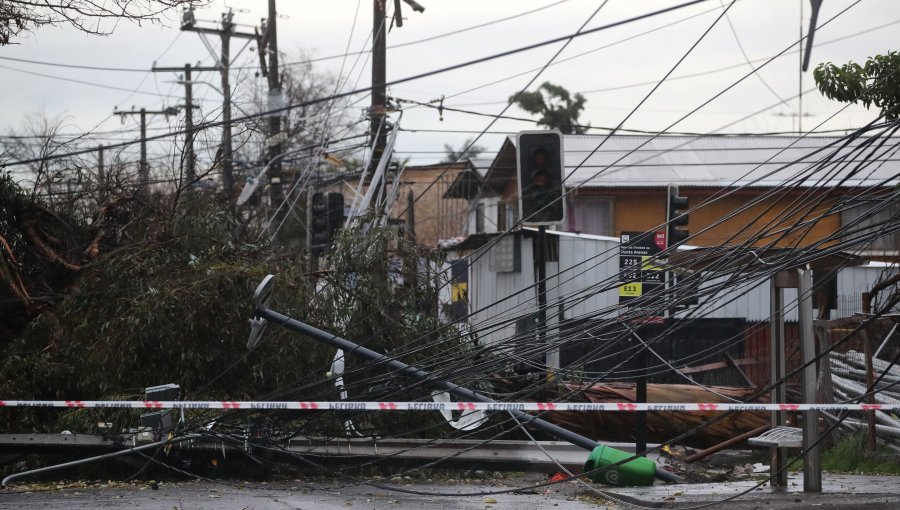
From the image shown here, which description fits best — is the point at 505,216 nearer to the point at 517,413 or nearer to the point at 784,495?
the point at 517,413

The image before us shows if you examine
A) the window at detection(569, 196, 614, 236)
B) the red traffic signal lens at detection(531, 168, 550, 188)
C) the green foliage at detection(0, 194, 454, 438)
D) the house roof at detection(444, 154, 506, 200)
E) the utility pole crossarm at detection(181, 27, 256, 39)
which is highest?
the utility pole crossarm at detection(181, 27, 256, 39)

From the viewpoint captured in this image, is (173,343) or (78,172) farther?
(78,172)

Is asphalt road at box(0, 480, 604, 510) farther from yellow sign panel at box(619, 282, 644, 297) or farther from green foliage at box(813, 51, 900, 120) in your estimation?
green foliage at box(813, 51, 900, 120)

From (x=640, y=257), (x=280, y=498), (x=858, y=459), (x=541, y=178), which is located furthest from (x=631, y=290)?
(x=280, y=498)

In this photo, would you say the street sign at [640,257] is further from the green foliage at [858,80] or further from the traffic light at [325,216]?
the traffic light at [325,216]

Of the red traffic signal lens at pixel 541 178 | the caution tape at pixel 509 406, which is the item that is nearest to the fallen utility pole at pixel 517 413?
the caution tape at pixel 509 406

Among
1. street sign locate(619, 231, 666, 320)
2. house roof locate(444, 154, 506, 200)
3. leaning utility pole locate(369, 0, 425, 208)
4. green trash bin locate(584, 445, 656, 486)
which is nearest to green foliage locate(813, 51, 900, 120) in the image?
street sign locate(619, 231, 666, 320)

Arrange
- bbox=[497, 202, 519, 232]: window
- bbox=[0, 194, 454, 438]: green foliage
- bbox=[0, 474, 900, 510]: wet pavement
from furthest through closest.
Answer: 1. bbox=[497, 202, 519, 232]: window
2. bbox=[0, 194, 454, 438]: green foliage
3. bbox=[0, 474, 900, 510]: wet pavement

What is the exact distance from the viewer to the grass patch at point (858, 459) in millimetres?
10430

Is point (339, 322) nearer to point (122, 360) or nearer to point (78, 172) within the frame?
point (122, 360)

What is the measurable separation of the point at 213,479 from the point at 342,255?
11.0 feet

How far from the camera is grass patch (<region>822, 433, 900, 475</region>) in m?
10.4

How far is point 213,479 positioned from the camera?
1038cm

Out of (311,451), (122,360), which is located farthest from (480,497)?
(122,360)
